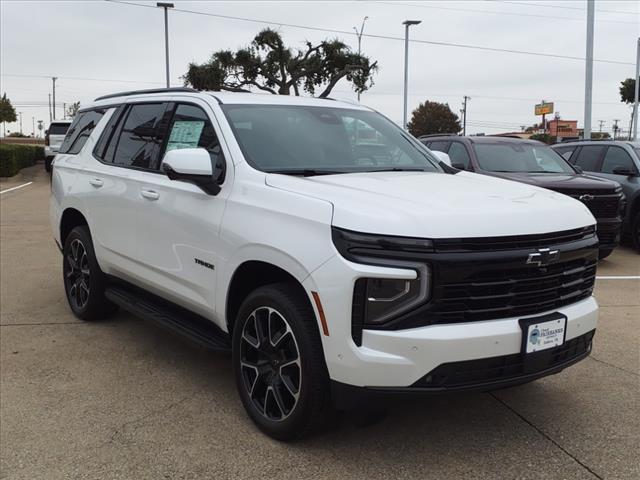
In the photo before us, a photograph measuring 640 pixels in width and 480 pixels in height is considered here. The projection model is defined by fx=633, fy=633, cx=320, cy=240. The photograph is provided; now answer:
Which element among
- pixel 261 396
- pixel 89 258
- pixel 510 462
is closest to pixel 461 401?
pixel 510 462

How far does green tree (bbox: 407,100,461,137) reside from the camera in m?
75.6

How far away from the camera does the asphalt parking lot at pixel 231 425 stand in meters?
3.07

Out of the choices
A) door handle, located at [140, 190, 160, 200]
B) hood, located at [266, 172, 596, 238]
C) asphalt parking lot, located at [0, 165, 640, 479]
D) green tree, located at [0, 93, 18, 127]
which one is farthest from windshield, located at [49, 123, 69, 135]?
green tree, located at [0, 93, 18, 127]

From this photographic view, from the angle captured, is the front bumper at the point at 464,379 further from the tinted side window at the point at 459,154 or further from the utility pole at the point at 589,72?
the utility pole at the point at 589,72

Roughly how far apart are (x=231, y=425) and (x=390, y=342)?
4.19ft

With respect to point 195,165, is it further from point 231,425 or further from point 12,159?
point 12,159

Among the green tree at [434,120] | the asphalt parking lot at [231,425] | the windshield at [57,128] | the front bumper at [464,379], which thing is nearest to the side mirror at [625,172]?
the asphalt parking lot at [231,425]

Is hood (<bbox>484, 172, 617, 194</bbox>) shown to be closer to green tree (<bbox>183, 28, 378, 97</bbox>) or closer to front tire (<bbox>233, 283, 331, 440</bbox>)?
front tire (<bbox>233, 283, 331, 440</bbox>)

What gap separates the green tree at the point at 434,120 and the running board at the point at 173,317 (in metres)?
72.1

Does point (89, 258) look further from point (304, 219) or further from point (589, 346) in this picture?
point (589, 346)

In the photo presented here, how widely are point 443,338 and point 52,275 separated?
19.7 ft

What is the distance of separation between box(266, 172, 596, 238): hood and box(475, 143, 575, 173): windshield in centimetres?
564

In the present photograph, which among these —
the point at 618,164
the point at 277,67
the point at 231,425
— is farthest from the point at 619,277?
the point at 277,67

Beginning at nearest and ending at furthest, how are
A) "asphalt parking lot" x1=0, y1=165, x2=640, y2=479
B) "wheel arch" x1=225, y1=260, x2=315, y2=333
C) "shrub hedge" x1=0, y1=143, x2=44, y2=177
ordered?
"asphalt parking lot" x1=0, y1=165, x2=640, y2=479, "wheel arch" x1=225, y1=260, x2=315, y2=333, "shrub hedge" x1=0, y1=143, x2=44, y2=177
